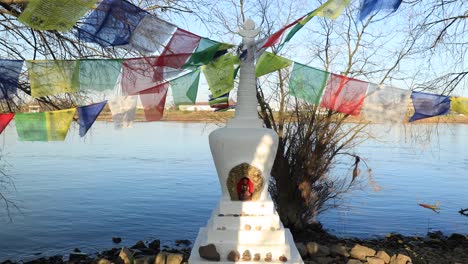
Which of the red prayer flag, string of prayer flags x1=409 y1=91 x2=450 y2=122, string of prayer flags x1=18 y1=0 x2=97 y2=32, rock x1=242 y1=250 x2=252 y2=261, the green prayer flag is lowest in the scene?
rock x1=242 y1=250 x2=252 y2=261

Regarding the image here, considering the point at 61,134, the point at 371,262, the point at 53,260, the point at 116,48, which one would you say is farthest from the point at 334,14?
the point at 53,260

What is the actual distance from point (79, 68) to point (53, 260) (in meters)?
5.84

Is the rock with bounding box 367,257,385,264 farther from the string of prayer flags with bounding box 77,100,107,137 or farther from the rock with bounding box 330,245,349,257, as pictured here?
the string of prayer flags with bounding box 77,100,107,137

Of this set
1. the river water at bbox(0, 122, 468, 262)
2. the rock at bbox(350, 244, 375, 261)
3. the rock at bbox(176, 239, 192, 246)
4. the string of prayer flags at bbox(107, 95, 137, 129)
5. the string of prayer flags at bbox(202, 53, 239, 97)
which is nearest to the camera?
the string of prayer flags at bbox(107, 95, 137, 129)

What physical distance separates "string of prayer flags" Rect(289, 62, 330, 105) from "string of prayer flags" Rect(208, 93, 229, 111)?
1.11m

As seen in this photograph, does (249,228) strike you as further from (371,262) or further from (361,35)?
(361,35)

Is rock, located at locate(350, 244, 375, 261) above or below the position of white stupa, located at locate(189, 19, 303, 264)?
below

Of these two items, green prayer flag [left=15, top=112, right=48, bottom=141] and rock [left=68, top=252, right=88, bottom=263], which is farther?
rock [left=68, top=252, right=88, bottom=263]

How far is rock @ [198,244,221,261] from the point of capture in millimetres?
4867

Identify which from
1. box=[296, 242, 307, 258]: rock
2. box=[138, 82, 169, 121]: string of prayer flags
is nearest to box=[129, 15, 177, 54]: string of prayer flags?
box=[138, 82, 169, 121]: string of prayer flags

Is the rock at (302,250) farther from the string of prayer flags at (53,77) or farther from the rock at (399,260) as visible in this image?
the string of prayer flags at (53,77)

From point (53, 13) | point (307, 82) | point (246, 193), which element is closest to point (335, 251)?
point (246, 193)

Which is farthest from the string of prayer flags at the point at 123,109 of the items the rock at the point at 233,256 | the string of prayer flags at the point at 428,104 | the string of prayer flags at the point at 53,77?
the string of prayer flags at the point at 428,104

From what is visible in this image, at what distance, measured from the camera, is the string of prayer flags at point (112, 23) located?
3947 millimetres
